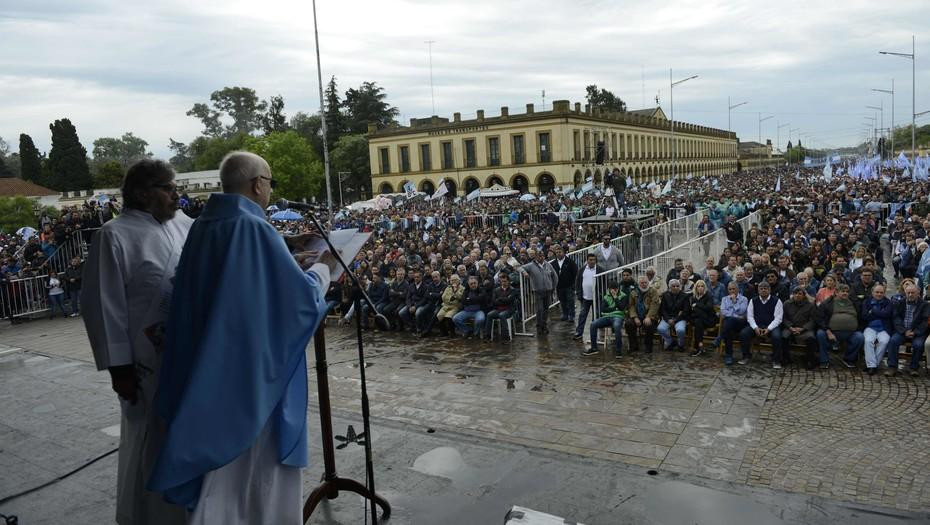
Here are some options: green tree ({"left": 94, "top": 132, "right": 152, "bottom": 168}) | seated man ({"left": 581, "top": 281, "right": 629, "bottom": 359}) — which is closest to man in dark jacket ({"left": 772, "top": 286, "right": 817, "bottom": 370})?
seated man ({"left": 581, "top": 281, "right": 629, "bottom": 359})

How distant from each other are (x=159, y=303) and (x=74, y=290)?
49.0 feet

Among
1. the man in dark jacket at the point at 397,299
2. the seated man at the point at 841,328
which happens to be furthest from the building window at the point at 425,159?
the seated man at the point at 841,328

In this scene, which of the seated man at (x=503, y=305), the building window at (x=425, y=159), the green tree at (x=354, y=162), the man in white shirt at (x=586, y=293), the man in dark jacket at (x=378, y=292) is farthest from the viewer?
the green tree at (x=354, y=162)

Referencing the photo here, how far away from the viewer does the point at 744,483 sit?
4.95 metres

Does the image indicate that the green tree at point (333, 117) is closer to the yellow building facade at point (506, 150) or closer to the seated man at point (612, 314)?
the yellow building facade at point (506, 150)

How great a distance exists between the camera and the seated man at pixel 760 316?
8773 millimetres

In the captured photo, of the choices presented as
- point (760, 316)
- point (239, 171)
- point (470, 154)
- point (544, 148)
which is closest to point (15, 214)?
point (470, 154)

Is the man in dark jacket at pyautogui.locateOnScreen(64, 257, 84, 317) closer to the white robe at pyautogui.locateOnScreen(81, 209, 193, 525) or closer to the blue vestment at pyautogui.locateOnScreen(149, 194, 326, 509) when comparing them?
the white robe at pyautogui.locateOnScreen(81, 209, 193, 525)

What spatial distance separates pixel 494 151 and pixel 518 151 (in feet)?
7.23

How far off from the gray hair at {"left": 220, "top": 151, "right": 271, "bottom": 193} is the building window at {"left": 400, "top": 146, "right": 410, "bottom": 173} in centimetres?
5616

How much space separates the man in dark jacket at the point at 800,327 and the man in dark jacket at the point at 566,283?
13.3ft

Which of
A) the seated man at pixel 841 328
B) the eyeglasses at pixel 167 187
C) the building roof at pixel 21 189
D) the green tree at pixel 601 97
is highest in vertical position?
the green tree at pixel 601 97

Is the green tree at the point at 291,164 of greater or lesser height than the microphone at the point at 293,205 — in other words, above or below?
above

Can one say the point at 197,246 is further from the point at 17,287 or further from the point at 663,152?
the point at 663,152
